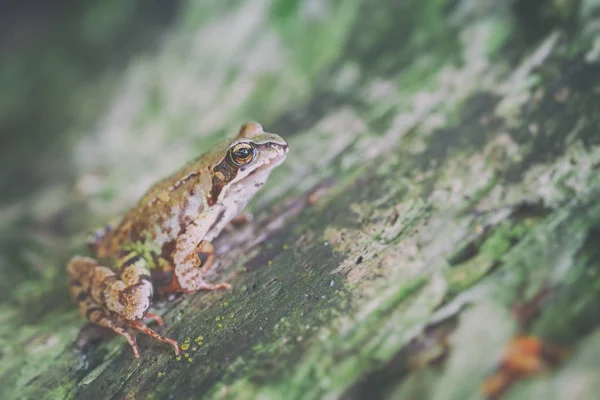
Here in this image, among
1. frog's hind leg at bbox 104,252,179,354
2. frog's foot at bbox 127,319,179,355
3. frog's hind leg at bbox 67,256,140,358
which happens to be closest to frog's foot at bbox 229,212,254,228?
frog's hind leg at bbox 104,252,179,354

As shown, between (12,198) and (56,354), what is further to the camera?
(12,198)

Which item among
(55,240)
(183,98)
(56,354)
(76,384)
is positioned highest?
(183,98)

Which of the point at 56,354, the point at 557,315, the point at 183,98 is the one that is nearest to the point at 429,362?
the point at 557,315

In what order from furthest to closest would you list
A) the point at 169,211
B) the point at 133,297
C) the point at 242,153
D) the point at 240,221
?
the point at 240,221
the point at 169,211
the point at 242,153
the point at 133,297

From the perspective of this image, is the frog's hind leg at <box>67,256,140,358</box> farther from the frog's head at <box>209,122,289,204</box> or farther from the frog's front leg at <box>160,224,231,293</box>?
the frog's head at <box>209,122,289,204</box>

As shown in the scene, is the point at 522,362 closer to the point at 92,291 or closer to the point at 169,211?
the point at 169,211

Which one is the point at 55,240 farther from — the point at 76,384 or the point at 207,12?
the point at 207,12

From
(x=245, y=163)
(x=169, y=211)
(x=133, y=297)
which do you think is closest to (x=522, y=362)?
(x=245, y=163)
